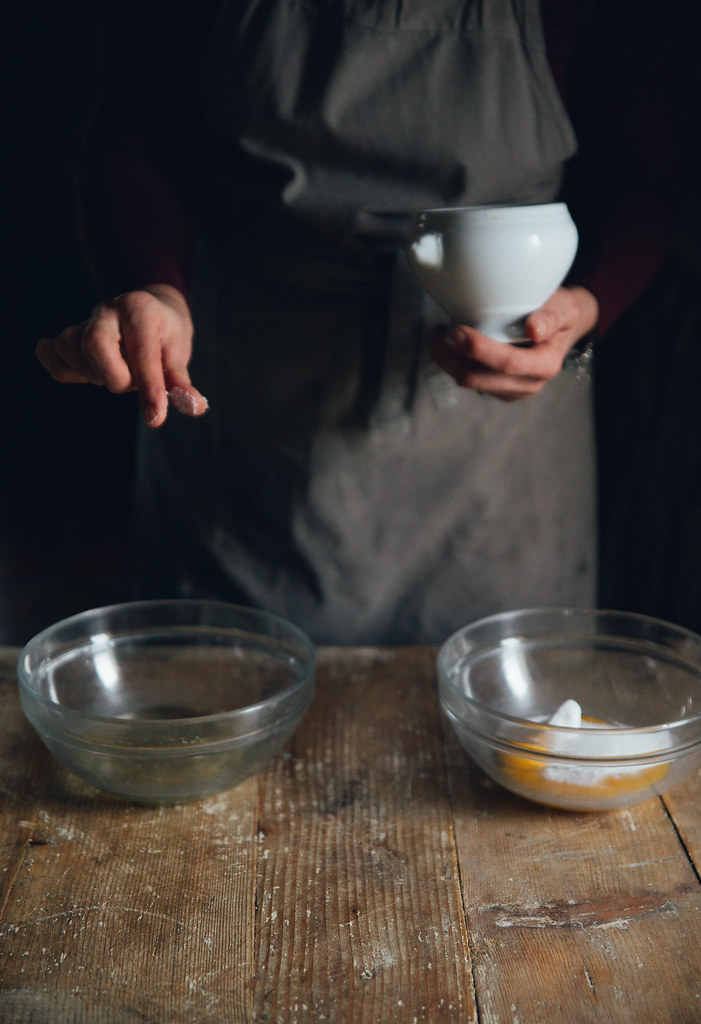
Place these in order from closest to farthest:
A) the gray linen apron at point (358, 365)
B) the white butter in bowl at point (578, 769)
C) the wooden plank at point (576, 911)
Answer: the wooden plank at point (576, 911), the white butter in bowl at point (578, 769), the gray linen apron at point (358, 365)

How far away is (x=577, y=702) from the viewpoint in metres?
0.73

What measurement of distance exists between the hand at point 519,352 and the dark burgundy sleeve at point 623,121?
83 mm

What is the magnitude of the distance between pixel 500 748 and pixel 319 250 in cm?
54

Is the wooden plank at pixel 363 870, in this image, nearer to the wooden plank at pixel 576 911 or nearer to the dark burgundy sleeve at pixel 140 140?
the wooden plank at pixel 576 911

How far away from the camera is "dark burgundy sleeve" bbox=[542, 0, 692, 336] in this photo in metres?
0.88

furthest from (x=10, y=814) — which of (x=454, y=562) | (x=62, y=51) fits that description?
(x=62, y=51)

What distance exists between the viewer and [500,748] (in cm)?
60

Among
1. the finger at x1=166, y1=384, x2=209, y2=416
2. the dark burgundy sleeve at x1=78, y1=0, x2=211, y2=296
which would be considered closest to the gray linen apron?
the dark burgundy sleeve at x1=78, y1=0, x2=211, y2=296

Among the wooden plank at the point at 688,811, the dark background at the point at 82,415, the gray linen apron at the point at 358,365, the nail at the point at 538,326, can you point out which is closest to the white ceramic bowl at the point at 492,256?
the nail at the point at 538,326

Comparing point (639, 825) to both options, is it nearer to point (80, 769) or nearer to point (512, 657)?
point (512, 657)

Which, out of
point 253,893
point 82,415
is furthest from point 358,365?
point 82,415

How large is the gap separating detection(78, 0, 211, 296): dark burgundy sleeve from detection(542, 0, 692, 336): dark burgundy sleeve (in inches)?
14.6

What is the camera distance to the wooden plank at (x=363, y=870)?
48 cm

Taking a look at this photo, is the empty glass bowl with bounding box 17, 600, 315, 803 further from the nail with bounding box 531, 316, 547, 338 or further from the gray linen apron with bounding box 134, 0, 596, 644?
the nail with bounding box 531, 316, 547, 338
